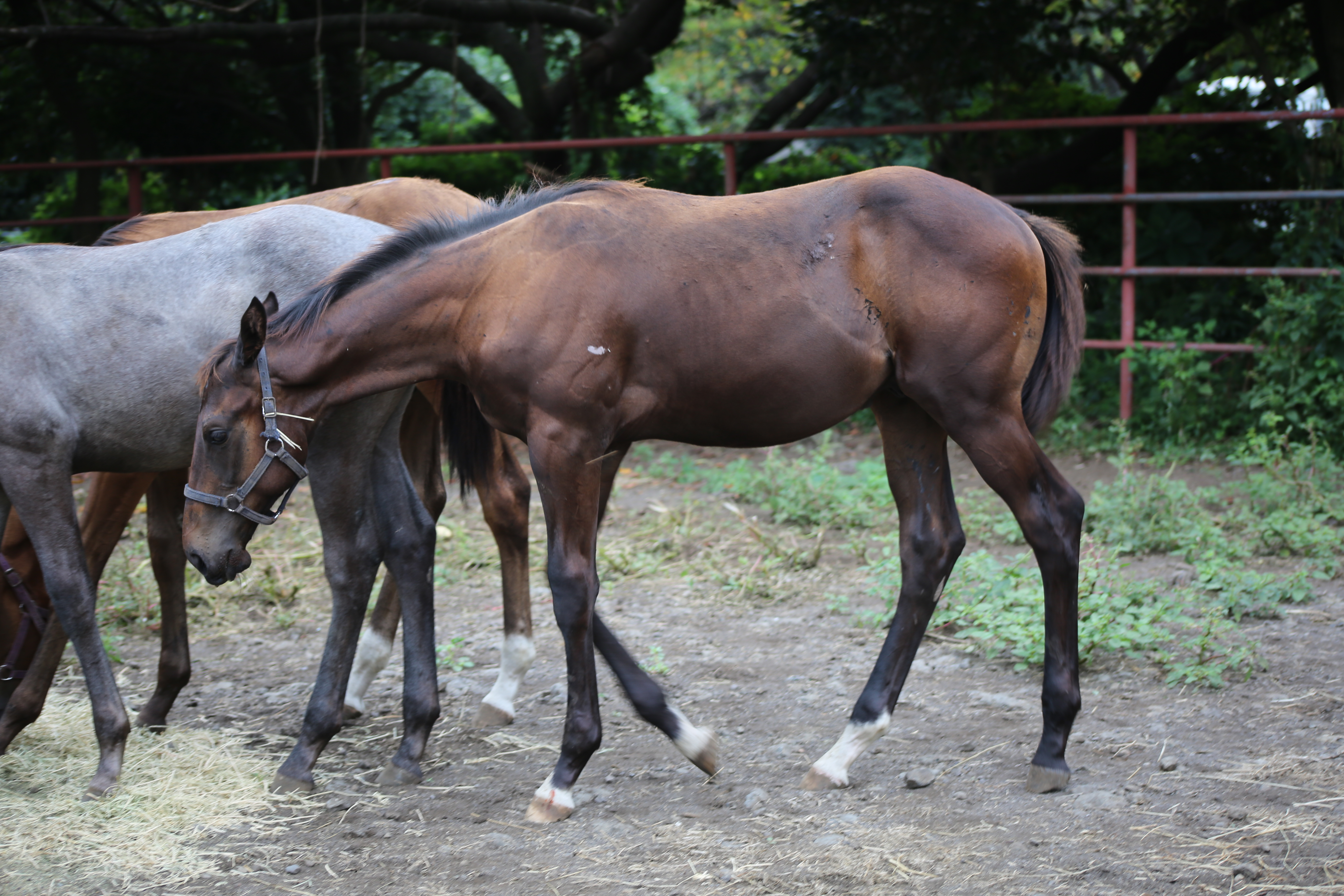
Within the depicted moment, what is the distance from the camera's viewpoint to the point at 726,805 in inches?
127

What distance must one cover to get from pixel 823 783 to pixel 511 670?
1.26 meters

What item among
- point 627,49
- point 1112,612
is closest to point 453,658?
point 1112,612

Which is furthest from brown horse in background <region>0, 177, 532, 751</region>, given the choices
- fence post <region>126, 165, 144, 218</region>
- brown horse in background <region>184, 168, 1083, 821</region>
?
fence post <region>126, 165, 144, 218</region>

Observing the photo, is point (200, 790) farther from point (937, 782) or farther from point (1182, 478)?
point (1182, 478)

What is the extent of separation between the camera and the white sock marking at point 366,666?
4023 millimetres

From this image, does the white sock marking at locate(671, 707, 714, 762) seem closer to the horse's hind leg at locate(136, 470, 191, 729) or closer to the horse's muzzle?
the horse's muzzle

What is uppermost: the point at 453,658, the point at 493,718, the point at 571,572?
the point at 571,572

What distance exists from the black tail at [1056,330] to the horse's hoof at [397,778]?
2.19 meters

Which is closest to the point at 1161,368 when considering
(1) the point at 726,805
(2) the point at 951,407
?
A: (2) the point at 951,407

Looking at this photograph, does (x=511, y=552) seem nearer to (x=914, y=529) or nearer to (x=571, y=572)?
(x=571, y=572)

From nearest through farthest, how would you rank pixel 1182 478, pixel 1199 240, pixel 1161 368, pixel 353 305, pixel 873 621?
pixel 353 305, pixel 873 621, pixel 1182 478, pixel 1161 368, pixel 1199 240

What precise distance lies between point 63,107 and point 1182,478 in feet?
29.3

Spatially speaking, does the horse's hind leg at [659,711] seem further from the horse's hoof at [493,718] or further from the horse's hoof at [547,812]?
the horse's hoof at [493,718]

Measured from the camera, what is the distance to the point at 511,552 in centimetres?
408
